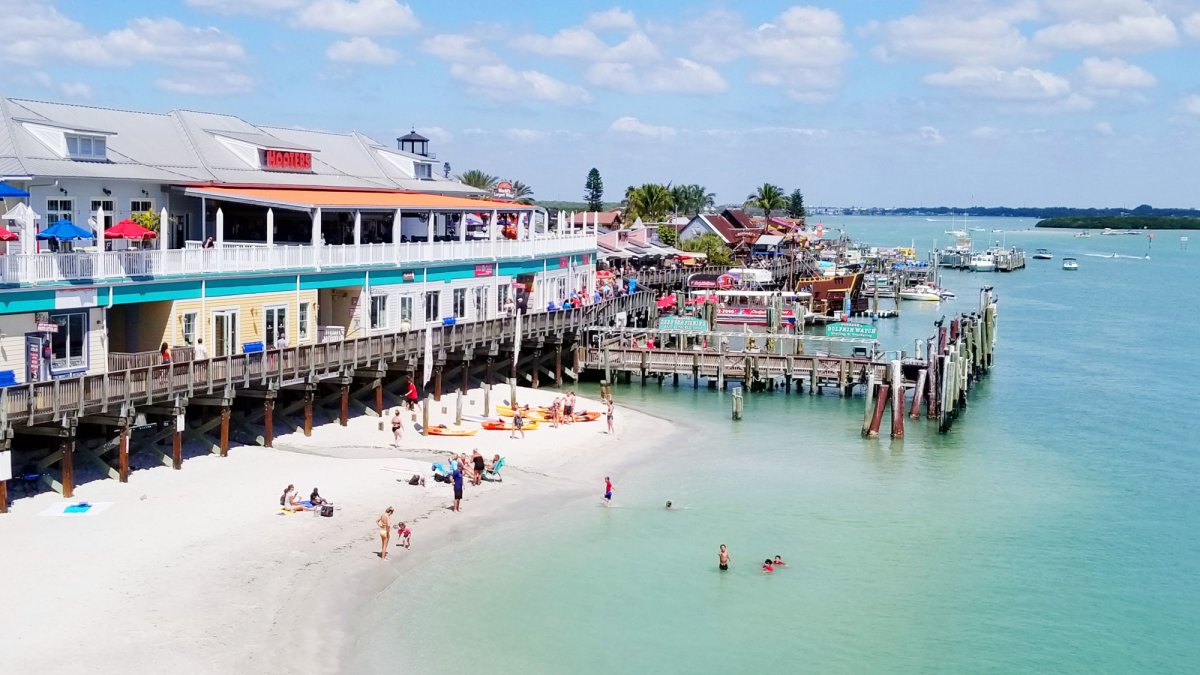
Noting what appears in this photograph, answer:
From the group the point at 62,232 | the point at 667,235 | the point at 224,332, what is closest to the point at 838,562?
the point at 224,332

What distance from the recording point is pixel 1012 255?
19338 centimetres

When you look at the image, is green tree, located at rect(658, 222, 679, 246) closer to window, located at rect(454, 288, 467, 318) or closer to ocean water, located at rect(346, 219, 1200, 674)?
ocean water, located at rect(346, 219, 1200, 674)

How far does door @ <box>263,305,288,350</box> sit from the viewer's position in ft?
143

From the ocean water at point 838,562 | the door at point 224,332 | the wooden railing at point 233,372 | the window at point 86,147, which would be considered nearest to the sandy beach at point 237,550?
the ocean water at point 838,562

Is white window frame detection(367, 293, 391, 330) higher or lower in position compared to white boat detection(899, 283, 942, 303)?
higher

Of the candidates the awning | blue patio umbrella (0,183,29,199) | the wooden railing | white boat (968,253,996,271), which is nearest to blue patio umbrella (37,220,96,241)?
blue patio umbrella (0,183,29,199)

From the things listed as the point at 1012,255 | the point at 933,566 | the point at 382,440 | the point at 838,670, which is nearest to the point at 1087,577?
the point at 933,566

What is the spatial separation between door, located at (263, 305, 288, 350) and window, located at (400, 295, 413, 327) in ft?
22.9

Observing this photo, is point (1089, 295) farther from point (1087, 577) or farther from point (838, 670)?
point (838, 670)

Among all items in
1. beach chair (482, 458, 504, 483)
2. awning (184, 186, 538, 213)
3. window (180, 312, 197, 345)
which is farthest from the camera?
awning (184, 186, 538, 213)

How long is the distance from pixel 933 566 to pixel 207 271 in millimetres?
24336

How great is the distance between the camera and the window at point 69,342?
35.4m

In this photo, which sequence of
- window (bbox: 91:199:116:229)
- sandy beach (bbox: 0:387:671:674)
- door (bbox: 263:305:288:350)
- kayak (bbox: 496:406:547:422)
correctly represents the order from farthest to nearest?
kayak (bbox: 496:406:547:422) → door (bbox: 263:305:288:350) → window (bbox: 91:199:116:229) → sandy beach (bbox: 0:387:671:674)

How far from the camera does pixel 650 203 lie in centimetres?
13850
